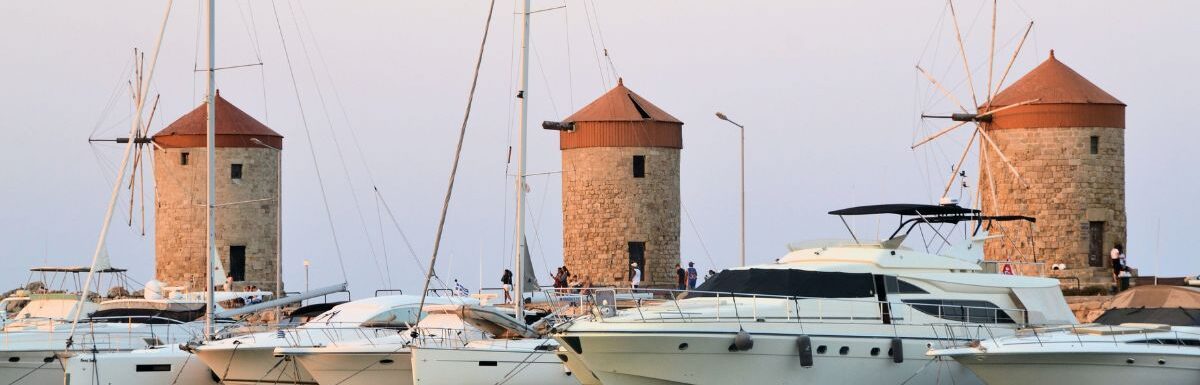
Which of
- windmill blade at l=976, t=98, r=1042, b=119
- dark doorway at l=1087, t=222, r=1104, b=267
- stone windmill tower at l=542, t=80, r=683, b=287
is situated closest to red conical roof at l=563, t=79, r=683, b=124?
stone windmill tower at l=542, t=80, r=683, b=287

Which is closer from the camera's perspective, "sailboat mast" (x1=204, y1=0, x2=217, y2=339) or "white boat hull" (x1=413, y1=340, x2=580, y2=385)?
"white boat hull" (x1=413, y1=340, x2=580, y2=385)

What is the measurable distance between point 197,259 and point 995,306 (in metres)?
27.3

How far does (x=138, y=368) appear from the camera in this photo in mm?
24828

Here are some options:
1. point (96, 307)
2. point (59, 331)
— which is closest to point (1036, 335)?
point (59, 331)

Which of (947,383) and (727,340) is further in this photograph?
(947,383)

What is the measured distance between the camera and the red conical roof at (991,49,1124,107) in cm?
3753

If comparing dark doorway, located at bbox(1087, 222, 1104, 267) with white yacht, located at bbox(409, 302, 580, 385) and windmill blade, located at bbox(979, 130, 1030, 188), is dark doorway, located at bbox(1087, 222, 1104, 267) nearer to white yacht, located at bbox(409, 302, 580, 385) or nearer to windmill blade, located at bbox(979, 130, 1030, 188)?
windmill blade, located at bbox(979, 130, 1030, 188)

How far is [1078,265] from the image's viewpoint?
123 feet

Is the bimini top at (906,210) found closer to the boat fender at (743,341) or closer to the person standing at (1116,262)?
the boat fender at (743,341)

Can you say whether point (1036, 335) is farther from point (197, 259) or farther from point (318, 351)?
point (197, 259)

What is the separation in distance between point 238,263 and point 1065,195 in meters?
20.9

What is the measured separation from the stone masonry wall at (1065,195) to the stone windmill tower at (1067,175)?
0.02 metres

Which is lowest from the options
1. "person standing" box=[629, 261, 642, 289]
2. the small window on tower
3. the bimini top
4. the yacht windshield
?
"person standing" box=[629, 261, 642, 289]

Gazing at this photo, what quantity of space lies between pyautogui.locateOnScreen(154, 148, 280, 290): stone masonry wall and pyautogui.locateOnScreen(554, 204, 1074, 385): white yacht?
81.0 feet
